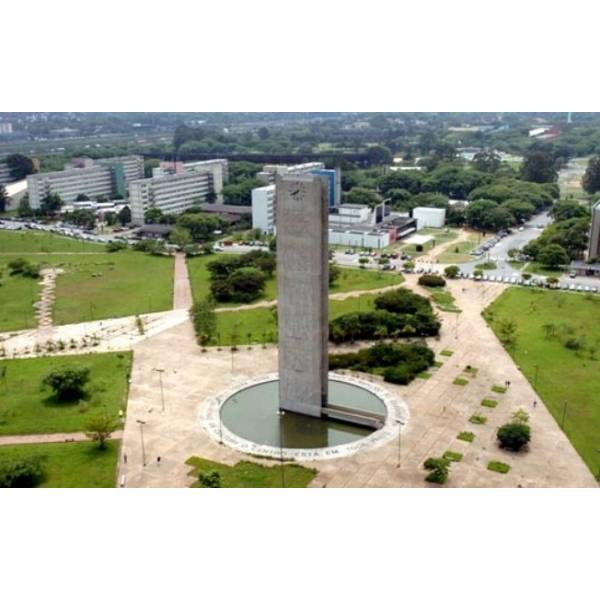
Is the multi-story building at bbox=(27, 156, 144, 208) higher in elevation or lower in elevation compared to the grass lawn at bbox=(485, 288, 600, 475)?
higher

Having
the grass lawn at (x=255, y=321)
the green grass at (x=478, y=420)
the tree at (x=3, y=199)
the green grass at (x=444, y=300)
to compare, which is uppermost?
the tree at (x=3, y=199)

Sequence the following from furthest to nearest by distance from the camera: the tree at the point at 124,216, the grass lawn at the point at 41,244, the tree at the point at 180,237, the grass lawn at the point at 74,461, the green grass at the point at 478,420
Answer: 1. the tree at the point at 124,216
2. the grass lawn at the point at 41,244
3. the tree at the point at 180,237
4. the green grass at the point at 478,420
5. the grass lawn at the point at 74,461

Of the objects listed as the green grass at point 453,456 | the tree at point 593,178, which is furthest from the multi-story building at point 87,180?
the green grass at point 453,456

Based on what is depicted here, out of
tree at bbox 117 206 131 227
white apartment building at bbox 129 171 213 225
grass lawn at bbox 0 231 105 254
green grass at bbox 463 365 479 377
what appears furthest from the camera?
tree at bbox 117 206 131 227

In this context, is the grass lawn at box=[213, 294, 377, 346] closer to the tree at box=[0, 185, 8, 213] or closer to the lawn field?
the lawn field

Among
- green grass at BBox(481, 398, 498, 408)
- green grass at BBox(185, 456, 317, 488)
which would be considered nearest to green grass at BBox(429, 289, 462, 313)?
green grass at BBox(481, 398, 498, 408)

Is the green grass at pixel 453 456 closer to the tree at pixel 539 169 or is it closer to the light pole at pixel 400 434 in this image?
the light pole at pixel 400 434

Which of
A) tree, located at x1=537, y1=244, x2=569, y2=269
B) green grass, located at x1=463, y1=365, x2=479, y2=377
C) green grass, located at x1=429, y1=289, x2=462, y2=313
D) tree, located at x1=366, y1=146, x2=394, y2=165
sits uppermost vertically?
tree, located at x1=366, y1=146, x2=394, y2=165
